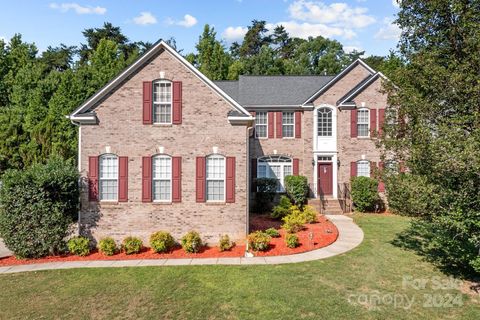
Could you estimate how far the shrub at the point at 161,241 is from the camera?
1224cm

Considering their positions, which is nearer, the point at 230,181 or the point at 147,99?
the point at 147,99

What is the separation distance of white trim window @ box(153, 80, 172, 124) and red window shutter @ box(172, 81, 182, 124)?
0.26 m

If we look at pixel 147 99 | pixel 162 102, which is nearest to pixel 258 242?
pixel 162 102

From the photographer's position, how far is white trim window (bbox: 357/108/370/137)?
819 inches

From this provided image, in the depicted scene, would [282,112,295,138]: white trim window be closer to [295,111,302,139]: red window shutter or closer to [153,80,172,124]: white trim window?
[295,111,302,139]: red window shutter

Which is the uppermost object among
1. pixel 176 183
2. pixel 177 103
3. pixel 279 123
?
pixel 279 123

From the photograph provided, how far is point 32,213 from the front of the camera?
11914 mm

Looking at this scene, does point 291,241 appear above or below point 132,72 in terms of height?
below

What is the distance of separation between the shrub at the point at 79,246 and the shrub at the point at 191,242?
412cm

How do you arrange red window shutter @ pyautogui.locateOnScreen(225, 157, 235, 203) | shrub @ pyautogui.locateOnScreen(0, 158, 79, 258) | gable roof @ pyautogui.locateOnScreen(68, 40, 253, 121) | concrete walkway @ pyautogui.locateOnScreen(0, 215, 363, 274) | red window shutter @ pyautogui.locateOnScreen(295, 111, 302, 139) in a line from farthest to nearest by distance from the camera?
red window shutter @ pyautogui.locateOnScreen(295, 111, 302, 139)
red window shutter @ pyautogui.locateOnScreen(225, 157, 235, 203)
gable roof @ pyautogui.locateOnScreen(68, 40, 253, 121)
shrub @ pyautogui.locateOnScreen(0, 158, 79, 258)
concrete walkway @ pyautogui.locateOnScreen(0, 215, 363, 274)

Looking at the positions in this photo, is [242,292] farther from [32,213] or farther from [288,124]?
[288,124]

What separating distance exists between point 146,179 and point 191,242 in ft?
11.5

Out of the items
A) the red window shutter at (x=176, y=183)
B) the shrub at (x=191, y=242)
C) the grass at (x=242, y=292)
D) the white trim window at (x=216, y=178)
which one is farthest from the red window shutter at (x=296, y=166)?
the shrub at (x=191, y=242)

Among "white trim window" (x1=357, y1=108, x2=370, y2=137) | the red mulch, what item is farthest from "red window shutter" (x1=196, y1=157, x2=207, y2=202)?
"white trim window" (x1=357, y1=108, x2=370, y2=137)
